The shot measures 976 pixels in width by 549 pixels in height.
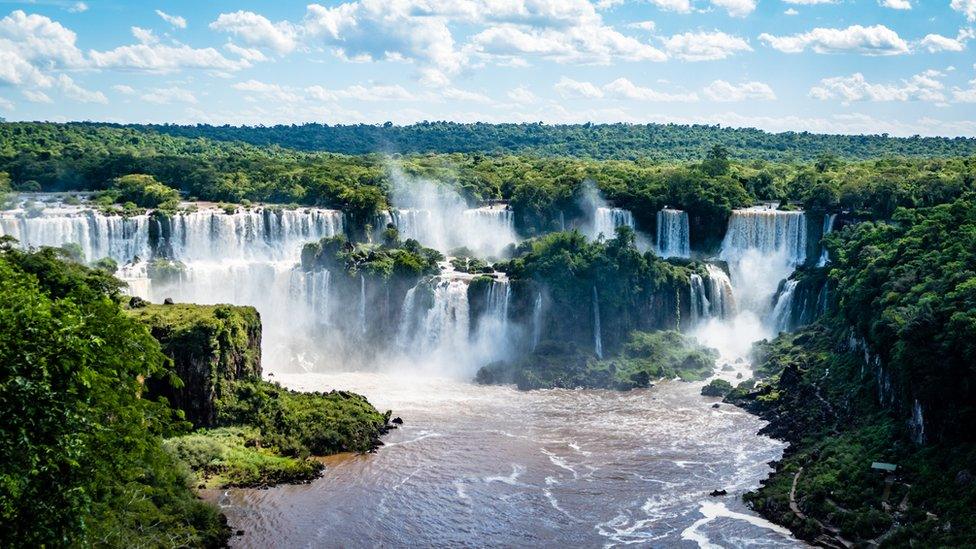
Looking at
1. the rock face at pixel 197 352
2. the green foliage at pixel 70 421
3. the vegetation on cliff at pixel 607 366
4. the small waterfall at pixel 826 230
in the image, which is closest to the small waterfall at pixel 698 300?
the vegetation on cliff at pixel 607 366

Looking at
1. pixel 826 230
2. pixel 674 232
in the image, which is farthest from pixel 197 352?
pixel 826 230

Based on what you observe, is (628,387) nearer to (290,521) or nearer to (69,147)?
(290,521)

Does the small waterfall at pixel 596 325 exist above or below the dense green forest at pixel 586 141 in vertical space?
below

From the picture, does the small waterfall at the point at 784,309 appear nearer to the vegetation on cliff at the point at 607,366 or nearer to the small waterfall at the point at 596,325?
the vegetation on cliff at the point at 607,366

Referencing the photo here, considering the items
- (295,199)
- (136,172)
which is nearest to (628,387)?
(295,199)


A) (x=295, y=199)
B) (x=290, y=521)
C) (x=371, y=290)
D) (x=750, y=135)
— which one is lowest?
(x=290, y=521)

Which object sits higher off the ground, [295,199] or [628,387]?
[295,199]

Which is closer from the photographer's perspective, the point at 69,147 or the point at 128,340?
the point at 128,340
